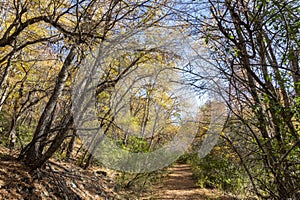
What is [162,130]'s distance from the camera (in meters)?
7.02

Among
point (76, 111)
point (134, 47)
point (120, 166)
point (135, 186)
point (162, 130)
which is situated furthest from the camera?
point (162, 130)

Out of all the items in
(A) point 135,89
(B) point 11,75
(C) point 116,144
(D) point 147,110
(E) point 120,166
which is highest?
(B) point 11,75

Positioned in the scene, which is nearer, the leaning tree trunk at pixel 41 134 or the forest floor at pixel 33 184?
the forest floor at pixel 33 184

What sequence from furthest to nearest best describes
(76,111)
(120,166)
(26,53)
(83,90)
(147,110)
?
(147,110)
(120,166)
(26,53)
(83,90)
(76,111)

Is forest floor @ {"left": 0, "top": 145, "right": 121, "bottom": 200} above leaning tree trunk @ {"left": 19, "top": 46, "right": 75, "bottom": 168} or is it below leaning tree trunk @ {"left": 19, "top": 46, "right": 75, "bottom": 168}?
below

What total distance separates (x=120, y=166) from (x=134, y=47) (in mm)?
3404

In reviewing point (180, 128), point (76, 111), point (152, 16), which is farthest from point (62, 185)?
point (180, 128)

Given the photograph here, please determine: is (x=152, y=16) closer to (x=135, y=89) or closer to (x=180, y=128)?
(x=135, y=89)

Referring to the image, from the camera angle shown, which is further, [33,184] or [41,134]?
[41,134]

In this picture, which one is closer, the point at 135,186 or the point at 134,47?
the point at 134,47

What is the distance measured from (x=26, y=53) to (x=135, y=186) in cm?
361

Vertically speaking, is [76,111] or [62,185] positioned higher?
[76,111]

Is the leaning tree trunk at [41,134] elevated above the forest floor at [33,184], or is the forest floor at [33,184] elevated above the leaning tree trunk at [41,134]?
the leaning tree trunk at [41,134]

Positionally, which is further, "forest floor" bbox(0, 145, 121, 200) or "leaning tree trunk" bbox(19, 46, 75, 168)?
"leaning tree trunk" bbox(19, 46, 75, 168)
